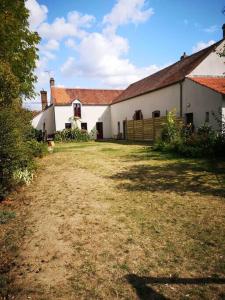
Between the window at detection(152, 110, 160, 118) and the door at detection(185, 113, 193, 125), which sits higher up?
the window at detection(152, 110, 160, 118)

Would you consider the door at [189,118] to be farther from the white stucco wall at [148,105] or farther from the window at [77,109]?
the window at [77,109]

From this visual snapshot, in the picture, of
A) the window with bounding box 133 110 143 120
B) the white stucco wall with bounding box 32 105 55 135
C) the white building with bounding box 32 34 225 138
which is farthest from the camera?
the white stucco wall with bounding box 32 105 55 135

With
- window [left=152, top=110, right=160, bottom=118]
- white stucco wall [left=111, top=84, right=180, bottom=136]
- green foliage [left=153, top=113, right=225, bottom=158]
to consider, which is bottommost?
green foliage [left=153, top=113, right=225, bottom=158]

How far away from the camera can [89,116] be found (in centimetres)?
3725

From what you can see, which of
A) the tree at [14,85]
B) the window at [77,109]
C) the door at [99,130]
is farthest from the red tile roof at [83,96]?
the tree at [14,85]

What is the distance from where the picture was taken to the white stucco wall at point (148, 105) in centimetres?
2226

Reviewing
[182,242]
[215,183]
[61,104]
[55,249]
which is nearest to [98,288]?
[55,249]

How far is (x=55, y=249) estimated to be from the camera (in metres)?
4.59

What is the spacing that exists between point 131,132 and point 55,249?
1013 inches

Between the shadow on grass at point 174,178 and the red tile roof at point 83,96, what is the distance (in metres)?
26.3

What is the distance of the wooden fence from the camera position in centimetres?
2327

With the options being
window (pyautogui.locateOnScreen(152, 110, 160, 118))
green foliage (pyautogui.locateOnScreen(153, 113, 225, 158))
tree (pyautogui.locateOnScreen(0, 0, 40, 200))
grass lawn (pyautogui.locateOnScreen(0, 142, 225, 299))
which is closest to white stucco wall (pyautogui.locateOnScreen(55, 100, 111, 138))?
window (pyautogui.locateOnScreen(152, 110, 160, 118))

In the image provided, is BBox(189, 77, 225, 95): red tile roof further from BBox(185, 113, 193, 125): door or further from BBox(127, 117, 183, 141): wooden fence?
BBox(127, 117, 183, 141): wooden fence

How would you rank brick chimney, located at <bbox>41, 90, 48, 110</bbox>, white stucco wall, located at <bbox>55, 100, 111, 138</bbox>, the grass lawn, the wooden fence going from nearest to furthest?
1. the grass lawn
2. the wooden fence
3. white stucco wall, located at <bbox>55, 100, 111, 138</bbox>
4. brick chimney, located at <bbox>41, 90, 48, 110</bbox>
